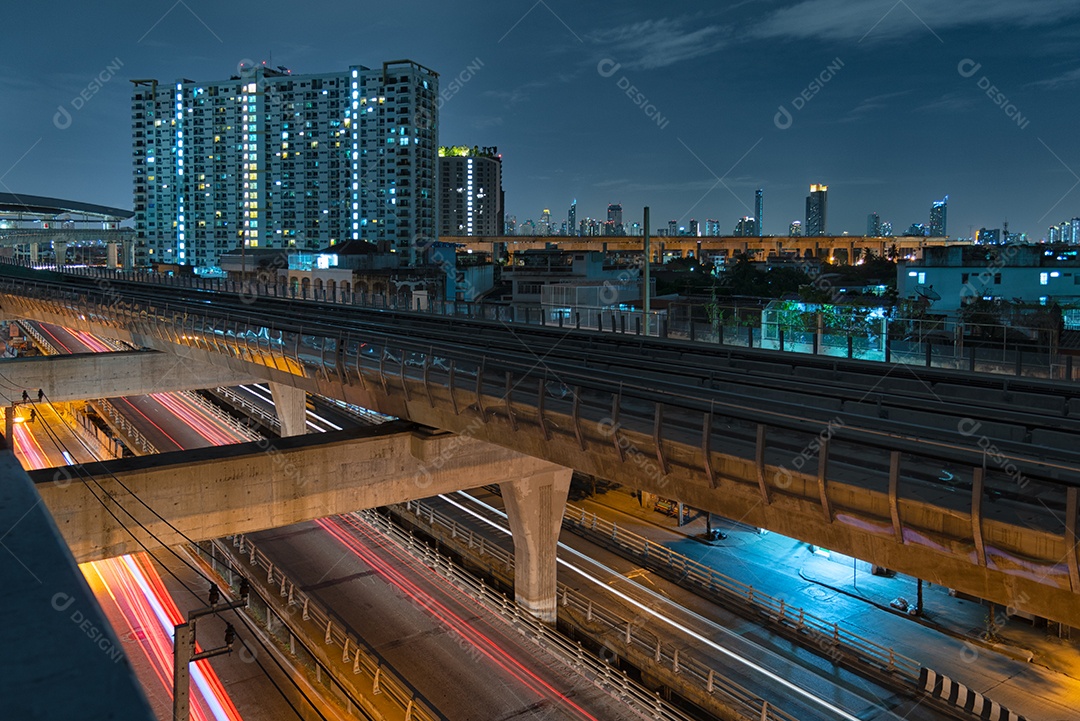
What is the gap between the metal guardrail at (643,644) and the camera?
16652 millimetres

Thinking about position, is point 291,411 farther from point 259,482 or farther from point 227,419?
point 259,482

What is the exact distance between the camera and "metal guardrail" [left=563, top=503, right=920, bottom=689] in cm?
1842

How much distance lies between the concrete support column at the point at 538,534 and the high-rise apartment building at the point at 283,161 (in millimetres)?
120864

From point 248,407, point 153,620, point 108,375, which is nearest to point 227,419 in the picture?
point 248,407

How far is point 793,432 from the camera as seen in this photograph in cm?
1118

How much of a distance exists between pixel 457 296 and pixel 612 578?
43.2 meters

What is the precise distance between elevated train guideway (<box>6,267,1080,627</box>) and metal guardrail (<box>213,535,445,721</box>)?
572 centimetres

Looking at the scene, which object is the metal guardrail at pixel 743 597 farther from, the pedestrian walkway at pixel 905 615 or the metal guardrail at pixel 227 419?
the metal guardrail at pixel 227 419

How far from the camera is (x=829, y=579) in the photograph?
2361 cm

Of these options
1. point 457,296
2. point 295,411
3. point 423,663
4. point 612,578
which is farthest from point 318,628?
point 457,296

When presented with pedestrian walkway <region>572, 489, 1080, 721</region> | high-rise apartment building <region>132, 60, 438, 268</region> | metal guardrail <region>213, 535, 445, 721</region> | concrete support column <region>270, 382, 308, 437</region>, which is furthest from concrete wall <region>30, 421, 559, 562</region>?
high-rise apartment building <region>132, 60, 438, 268</region>

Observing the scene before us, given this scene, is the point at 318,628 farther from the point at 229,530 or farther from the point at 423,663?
the point at 229,530

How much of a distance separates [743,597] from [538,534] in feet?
18.5

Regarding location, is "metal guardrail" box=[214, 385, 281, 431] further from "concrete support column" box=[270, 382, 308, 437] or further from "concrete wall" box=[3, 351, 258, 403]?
"concrete wall" box=[3, 351, 258, 403]
